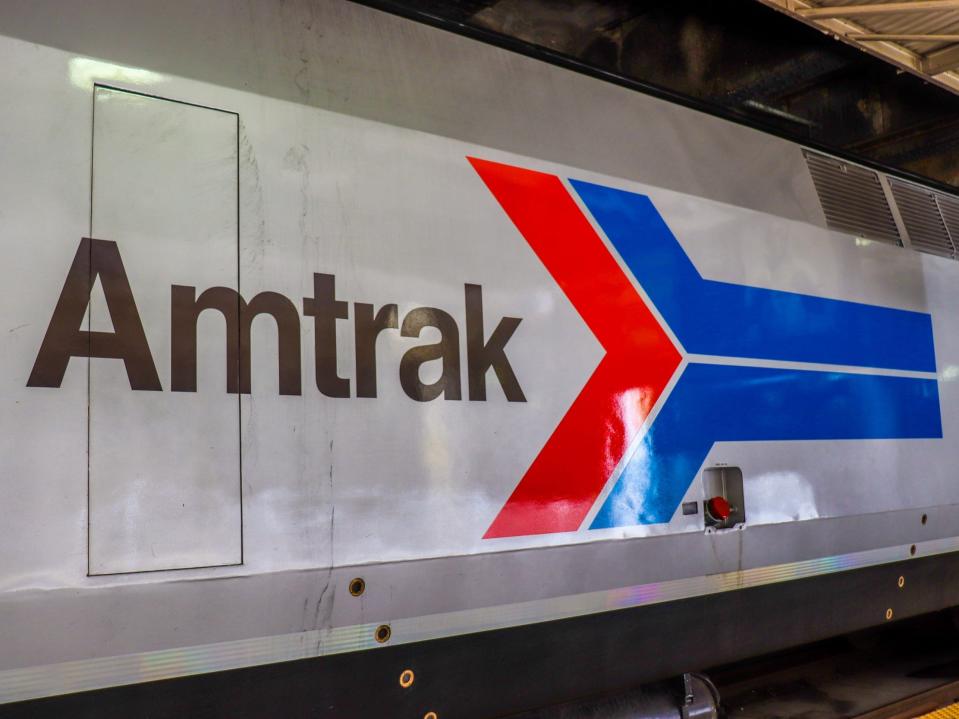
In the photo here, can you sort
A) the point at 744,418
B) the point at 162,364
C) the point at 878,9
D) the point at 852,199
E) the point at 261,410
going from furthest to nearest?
the point at 852,199, the point at 878,9, the point at 744,418, the point at 261,410, the point at 162,364

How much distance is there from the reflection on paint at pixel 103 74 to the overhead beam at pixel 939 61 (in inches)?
149

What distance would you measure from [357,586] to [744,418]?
Answer: 1647 millimetres

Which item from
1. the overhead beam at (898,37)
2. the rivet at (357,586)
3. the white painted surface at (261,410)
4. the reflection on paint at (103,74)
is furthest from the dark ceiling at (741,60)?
the rivet at (357,586)

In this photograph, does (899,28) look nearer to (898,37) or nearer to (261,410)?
(898,37)

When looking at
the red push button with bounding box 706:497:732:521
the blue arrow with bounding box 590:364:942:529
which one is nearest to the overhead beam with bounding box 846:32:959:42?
the blue arrow with bounding box 590:364:942:529

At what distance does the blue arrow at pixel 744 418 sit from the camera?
288cm

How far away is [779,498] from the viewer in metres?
3.31

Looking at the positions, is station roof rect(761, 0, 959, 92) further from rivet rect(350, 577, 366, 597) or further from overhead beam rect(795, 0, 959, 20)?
rivet rect(350, 577, 366, 597)

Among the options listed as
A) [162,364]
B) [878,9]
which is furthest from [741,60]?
[162,364]

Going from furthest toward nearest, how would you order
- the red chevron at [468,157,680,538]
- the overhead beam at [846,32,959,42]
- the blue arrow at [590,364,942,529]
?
the overhead beam at [846,32,959,42] < the blue arrow at [590,364,942,529] < the red chevron at [468,157,680,538]

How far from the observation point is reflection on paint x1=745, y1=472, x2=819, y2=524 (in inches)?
126

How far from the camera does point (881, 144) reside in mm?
5934

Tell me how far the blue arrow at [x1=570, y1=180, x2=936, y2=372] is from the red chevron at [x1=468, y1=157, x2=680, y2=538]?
10cm

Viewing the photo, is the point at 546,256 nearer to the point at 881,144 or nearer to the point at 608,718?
the point at 608,718
